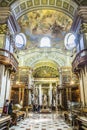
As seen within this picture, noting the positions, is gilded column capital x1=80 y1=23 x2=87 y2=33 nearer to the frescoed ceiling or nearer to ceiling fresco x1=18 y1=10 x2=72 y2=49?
the frescoed ceiling

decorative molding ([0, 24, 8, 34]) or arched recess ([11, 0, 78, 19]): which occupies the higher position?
arched recess ([11, 0, 78, 19])

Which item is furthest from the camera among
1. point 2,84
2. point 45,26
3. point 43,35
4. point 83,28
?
point 43,35

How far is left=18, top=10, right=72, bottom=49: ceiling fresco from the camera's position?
22.9 meters

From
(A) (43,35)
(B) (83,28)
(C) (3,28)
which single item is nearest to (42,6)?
(C) (3,28)

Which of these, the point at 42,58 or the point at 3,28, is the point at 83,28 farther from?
the point at 42,58

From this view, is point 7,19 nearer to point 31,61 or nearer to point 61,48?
point 31,61

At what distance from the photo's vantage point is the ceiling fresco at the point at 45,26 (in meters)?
22.9

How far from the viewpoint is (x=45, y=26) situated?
24797 millimetres

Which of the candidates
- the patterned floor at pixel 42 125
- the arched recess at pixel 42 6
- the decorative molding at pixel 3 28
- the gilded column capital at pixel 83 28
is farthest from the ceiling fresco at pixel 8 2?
the patterned floor at pixel 42 125

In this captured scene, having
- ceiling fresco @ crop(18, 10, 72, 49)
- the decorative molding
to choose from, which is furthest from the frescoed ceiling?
the decorative molding

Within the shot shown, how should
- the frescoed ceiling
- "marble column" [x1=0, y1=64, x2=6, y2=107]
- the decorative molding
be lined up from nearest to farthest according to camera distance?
"marble column" [x1=0, y1=64, x2=6, y2=107], the decorative molding, the frescoed ceiling

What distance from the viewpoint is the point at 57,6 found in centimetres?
1327

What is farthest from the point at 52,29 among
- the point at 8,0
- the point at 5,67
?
the point at 5,67

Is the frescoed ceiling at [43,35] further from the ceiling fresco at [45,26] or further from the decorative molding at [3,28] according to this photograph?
the decorative molding at [3,28]
